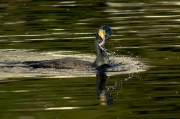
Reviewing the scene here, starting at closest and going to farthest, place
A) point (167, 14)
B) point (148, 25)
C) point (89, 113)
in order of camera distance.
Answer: point (89, 113) < point (148, 25) < point (167, 14)

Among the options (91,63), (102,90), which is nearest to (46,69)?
(91,63)

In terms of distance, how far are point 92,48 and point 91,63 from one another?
2.38 m

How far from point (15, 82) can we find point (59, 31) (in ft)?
22.7

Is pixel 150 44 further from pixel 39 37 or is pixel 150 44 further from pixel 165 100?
pixel 165 100

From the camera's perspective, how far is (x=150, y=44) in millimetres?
19641

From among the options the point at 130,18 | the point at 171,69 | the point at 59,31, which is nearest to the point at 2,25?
the point at 59,31

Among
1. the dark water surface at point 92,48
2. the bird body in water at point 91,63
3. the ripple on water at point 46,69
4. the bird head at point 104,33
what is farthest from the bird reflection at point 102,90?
the bird head at point 104,33

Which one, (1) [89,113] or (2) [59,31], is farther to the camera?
(2) [59,31]

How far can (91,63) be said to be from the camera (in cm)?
1720

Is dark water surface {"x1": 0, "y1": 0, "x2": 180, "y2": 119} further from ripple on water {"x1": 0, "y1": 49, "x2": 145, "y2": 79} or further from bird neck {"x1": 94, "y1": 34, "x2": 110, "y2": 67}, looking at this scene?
bird neck {"x1": 94, "y1": 34, "x2": 110, "y2": 67}

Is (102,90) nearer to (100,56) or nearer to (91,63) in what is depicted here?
(91,63)

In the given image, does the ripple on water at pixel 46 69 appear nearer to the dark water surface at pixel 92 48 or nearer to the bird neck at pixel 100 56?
the bird neck at pixel 100 56

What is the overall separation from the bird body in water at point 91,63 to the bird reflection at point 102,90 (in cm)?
39

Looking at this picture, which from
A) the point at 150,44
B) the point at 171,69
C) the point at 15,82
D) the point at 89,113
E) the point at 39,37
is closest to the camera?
the point at 89,113
